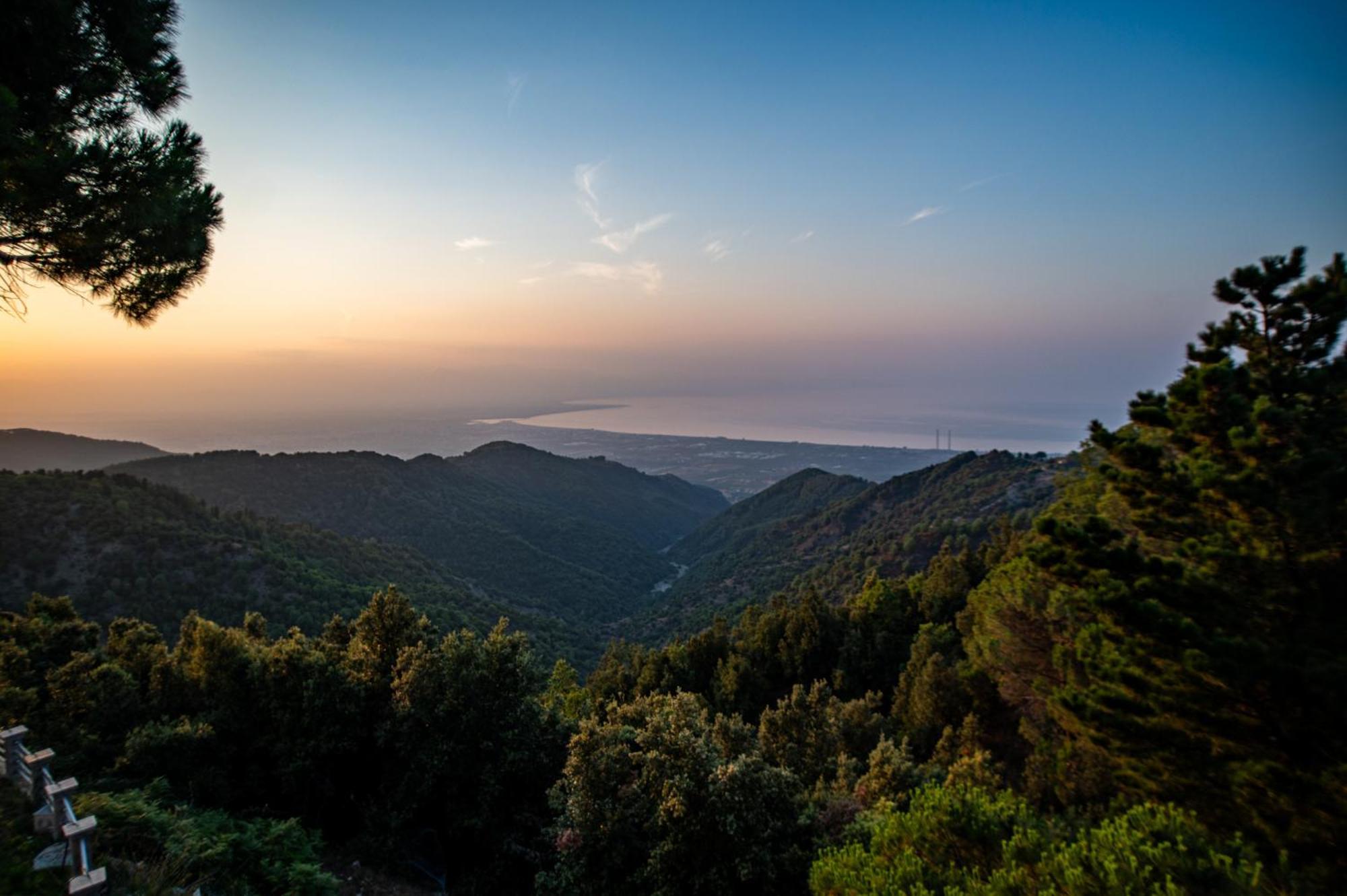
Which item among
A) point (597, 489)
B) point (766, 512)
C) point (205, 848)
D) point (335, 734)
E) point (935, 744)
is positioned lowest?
point (766, 512)

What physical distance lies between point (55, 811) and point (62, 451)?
346 ft

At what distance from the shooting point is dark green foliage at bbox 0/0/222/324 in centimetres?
526

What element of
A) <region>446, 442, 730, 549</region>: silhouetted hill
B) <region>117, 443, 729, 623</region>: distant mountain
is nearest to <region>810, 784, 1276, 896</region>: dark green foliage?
<region>117, 443, 729, 623</region>: distant mountain

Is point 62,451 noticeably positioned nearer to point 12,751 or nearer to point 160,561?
point 160,561

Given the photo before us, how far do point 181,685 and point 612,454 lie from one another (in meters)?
174

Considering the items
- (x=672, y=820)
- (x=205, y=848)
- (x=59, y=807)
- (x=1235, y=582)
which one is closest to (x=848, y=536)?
(x=1235, y=582)

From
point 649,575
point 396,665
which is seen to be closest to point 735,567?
point 649,575

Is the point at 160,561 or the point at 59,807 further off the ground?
the point at 59,807

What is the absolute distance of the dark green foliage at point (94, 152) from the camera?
207 inches

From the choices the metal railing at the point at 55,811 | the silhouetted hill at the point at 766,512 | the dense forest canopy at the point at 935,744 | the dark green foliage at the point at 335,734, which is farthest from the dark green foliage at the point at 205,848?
the silhouetted hill at the point at 766,512

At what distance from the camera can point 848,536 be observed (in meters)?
72.0

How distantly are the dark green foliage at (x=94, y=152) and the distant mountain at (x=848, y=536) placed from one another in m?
47.7

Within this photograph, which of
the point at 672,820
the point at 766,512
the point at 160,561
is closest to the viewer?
the point at 672,820

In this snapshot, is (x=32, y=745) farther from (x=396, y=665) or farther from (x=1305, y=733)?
(x=1305, y=733)
